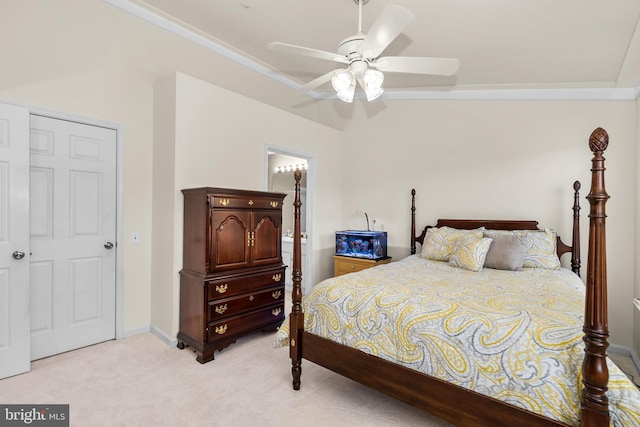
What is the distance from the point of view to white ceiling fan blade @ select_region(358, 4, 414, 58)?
1889 millimetres

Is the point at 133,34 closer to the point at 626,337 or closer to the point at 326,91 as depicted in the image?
the point at 326,91

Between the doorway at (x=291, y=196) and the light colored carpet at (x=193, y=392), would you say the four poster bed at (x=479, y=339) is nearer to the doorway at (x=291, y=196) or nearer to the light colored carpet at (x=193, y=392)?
the light colored carpet at (x=193, y=392)

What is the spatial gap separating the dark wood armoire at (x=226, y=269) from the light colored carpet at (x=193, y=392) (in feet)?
0.82

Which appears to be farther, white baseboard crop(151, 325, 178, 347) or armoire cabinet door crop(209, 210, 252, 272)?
white baseboard crop(151, 325, 178, 347)

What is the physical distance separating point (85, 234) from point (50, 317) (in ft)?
2.52

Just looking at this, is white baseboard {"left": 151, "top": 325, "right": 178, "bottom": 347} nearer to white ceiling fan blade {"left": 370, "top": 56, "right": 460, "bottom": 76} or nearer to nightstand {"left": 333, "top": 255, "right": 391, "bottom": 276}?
nightstand {"left": 333, "top": 255, "right": 391, "bottom": 276}

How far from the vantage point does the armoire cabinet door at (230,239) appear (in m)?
3.03

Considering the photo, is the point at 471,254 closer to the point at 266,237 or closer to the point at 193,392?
the point at 266,237

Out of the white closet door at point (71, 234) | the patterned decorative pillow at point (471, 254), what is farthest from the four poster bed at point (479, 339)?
the white closet door at point (71, 234)

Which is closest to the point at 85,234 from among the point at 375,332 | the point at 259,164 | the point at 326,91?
the point at 259,164

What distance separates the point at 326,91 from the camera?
5.24 meters

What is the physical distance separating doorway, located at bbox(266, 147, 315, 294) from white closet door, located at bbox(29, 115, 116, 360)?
200 centimetres

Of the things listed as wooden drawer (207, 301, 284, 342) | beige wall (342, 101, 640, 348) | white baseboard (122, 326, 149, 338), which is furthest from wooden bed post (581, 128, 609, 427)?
white baseboard (122, 326, 149, 338)

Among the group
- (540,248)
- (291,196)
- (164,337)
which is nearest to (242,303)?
(164,337)
